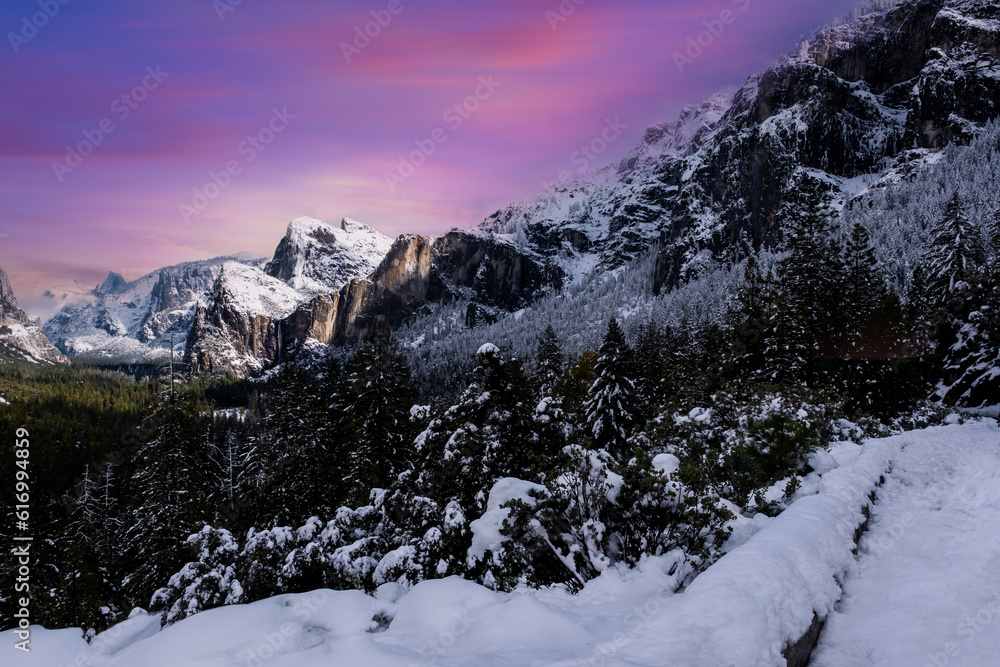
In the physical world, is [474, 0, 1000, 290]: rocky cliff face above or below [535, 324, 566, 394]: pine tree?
above

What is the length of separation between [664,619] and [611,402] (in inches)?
719

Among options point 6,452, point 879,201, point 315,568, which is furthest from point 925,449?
point 879,201

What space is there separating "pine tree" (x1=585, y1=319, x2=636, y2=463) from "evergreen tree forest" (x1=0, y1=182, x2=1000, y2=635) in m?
0.10

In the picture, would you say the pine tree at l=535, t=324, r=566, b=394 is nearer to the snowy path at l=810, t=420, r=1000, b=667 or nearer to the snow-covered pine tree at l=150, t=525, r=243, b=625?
the snow-covered pine tree at l=150, t=525, r=243, b=625

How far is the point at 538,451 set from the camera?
11953 mm

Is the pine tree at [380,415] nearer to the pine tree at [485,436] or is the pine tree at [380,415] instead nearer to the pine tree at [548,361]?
the pine tree at [485,436]

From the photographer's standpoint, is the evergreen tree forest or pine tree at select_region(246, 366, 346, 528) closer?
the evergreen tree forest

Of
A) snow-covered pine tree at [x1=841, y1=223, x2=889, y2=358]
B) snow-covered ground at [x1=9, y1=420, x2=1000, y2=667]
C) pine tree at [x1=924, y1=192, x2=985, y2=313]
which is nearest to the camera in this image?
snow-covered ground at [x1=9, y1=420, x2=1000, y2=667]

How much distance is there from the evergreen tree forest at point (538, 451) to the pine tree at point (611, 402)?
0.10 metres

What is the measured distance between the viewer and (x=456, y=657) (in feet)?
11.4

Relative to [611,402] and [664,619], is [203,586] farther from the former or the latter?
[611,402]

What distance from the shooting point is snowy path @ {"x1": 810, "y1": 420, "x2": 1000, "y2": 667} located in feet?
13.2

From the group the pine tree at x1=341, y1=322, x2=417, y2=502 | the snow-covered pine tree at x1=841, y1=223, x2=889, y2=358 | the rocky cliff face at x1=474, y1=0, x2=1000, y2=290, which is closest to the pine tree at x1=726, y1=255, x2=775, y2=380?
the snow-covered pine tree at x1=841, y1=223, x2=889, y2=358

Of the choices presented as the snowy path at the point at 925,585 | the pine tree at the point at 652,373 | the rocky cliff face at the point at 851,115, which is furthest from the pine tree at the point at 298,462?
the rocky cliff face at the point at 851,115
